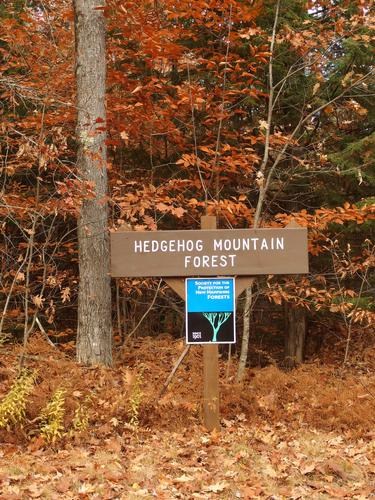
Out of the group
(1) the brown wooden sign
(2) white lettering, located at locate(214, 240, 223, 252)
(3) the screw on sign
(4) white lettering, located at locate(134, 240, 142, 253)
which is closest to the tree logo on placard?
(3) the screw on sign

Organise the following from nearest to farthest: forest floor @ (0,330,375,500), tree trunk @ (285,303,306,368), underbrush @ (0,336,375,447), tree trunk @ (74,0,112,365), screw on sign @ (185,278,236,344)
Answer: forest floor @ (0,330,375,500) → underbrush @ (0,336,375,447) → screw on sign @ (185,278,236,344) → tree trunk @ (74,0,112,365) → tree trunk @ (285,303,306,368)

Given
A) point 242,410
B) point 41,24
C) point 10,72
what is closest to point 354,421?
point 242,410

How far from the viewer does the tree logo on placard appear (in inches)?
243

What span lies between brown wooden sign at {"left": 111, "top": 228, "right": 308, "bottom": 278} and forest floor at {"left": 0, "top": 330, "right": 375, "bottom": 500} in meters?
1.51

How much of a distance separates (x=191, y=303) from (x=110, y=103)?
508 cm

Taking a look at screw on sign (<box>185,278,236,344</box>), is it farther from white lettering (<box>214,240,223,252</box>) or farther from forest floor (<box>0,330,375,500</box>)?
forest floor (<box>0,330,375,500</box>)

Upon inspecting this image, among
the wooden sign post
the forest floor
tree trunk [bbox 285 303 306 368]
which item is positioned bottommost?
the forest floor

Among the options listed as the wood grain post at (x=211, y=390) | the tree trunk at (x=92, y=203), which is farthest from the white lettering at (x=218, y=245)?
the tree trunk at (x=92, y=203)

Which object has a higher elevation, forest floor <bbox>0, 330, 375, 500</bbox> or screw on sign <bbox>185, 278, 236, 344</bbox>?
screw on sign <bbox>185, 278, 236, 344</bbox>

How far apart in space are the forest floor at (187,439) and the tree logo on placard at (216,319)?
1.10 metres

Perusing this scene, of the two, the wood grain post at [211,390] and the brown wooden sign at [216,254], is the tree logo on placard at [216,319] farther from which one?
the brown wooden sign at [216,254]

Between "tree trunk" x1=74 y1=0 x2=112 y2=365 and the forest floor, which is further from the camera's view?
"tree trunk" x1=74 y1=0 x2=112 y2=365

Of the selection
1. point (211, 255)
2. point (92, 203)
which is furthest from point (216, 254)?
point (92, 203)

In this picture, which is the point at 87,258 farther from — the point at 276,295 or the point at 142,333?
the point at 142,333
